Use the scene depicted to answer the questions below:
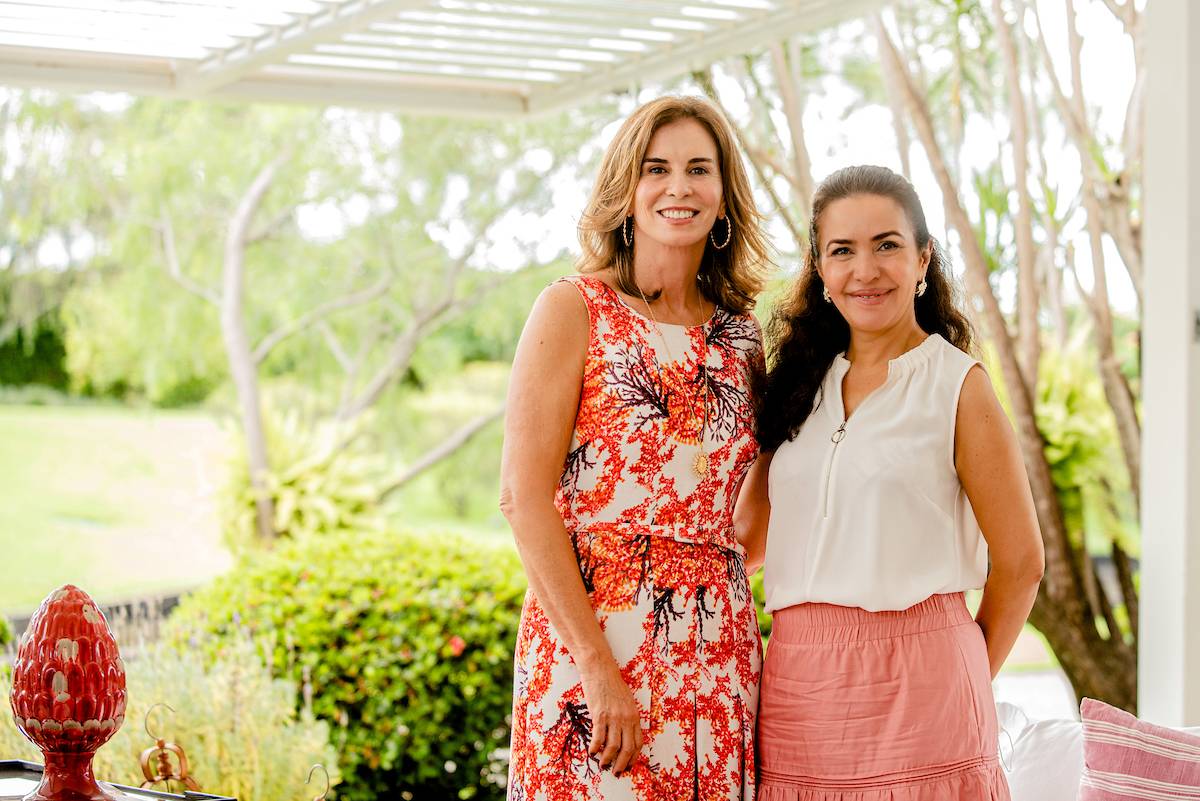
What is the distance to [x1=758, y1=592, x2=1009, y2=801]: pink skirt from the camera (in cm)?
204

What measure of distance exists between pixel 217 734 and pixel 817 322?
2042 mm

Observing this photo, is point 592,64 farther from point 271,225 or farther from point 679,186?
point 271,225

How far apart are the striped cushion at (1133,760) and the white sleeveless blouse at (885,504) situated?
418mm

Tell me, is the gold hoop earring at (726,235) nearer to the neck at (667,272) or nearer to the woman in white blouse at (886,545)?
the neck at (667,272)

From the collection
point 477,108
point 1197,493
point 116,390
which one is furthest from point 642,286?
point 116,390

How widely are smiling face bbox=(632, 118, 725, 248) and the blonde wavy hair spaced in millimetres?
16

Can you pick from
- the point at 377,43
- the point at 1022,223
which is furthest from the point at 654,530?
the point at 1022,223

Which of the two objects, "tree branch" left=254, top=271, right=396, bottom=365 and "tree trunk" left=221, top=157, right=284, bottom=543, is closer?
"tree trunk" left=221, top=157, right=284, bottom=543

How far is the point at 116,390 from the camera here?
1188cm

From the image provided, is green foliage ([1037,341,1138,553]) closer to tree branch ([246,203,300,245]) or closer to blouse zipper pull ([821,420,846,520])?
blouse zipper pull ([821,420,846,520])

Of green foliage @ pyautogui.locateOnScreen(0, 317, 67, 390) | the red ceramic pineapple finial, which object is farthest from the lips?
green foliage @ pyautogui.locateOnScreen(0, 317, 67, 390)

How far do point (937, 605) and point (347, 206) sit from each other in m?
7.74

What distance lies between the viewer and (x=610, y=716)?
2.05m

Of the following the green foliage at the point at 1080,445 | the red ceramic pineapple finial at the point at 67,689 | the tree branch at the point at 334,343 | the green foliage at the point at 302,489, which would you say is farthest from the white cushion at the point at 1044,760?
the tree branch at the point at 334,343
